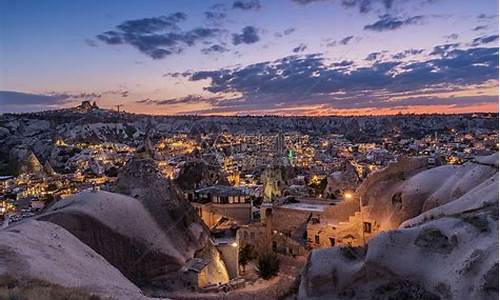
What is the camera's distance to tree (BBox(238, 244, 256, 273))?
86.1ft

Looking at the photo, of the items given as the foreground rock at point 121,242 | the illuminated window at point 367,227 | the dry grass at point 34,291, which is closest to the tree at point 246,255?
the foreground rock at point 121,242

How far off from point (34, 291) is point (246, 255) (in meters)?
17.9

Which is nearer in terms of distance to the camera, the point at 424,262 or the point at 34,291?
the point at 34,291

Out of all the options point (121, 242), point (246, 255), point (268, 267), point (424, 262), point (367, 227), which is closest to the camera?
point (424, 262)

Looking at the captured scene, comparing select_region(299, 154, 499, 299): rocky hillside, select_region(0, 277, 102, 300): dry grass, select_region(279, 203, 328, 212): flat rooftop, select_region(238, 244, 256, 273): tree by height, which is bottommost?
select_region(238, 244, 256, 273): tree

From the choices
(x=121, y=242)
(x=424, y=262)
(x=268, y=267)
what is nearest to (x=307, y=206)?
(x=268, y=267)

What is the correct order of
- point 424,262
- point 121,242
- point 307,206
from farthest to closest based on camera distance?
point 307,206 → point 121,242 → point 424,262

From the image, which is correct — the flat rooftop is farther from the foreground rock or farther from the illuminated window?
the foreground rock

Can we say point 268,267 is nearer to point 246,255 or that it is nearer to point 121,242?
point 246,255

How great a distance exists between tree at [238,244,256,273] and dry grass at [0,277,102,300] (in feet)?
52.0

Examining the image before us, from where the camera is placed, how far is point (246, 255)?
26672mm

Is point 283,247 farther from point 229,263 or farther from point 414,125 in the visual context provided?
point 414,125

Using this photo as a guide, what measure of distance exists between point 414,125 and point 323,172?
14583cm

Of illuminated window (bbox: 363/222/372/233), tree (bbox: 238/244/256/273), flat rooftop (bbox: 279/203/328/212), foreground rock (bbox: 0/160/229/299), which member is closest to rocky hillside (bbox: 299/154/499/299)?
foreground rock (bbox: 0/160/229/299)
